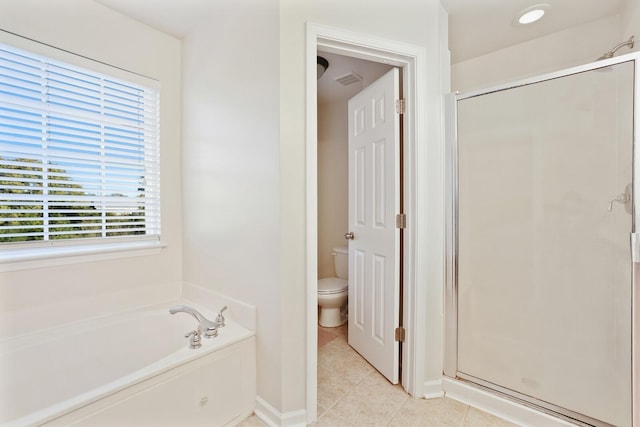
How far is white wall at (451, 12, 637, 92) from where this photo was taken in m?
1.77

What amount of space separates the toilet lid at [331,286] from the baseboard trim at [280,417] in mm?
1143

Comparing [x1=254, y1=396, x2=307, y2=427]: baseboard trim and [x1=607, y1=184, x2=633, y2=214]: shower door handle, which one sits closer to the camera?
[x1=607, y1=184, x2=633, y2=214]: shower door handle

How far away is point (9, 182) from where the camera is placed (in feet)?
5.04

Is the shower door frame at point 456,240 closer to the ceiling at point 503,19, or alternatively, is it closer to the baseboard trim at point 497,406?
the baseboard trim at point 497,406

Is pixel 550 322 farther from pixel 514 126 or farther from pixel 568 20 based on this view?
pixel 568 20

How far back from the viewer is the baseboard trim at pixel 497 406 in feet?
4.60

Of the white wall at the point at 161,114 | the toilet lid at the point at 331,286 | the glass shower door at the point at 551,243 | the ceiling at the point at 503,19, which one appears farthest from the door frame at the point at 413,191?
the white wall at the point at 161,114

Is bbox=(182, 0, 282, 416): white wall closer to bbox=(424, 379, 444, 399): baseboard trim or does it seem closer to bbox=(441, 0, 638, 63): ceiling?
bbox=(424, 379, 444, 399): baseboard trim

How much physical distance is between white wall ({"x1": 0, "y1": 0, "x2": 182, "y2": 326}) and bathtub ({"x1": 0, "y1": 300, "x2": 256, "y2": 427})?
0.20 metres

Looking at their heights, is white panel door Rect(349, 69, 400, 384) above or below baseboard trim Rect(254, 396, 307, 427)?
above

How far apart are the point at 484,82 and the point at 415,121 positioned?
1066 mm

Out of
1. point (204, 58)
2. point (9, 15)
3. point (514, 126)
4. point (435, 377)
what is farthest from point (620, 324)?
point (9, 15)

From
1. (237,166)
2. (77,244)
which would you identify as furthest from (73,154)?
(237,166)

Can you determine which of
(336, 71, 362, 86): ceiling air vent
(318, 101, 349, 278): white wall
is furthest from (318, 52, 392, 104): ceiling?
(318, 101, 349, 278): white wall
